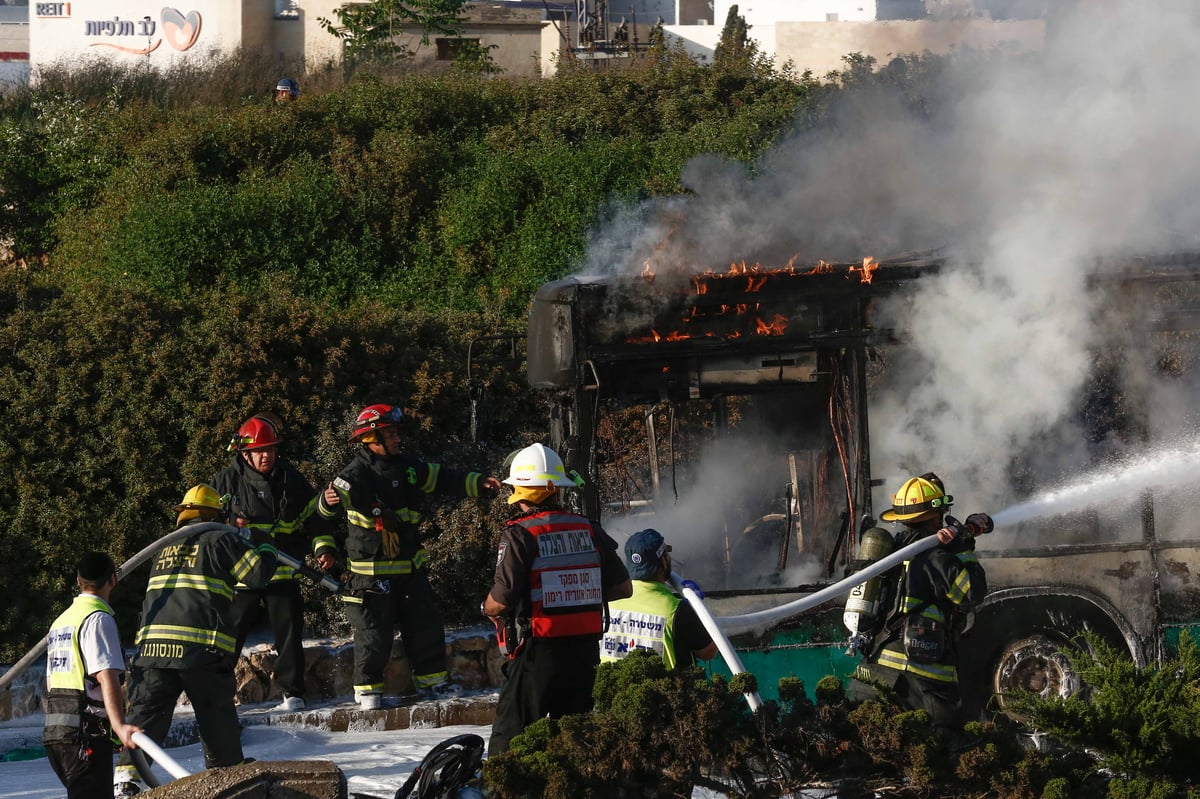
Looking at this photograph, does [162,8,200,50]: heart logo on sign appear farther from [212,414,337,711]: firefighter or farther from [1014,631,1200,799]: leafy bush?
[1014,631,1200,799]: leafy bush

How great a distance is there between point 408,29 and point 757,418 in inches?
820

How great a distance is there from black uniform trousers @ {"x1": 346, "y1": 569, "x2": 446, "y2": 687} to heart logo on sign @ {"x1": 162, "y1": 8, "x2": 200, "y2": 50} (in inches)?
838

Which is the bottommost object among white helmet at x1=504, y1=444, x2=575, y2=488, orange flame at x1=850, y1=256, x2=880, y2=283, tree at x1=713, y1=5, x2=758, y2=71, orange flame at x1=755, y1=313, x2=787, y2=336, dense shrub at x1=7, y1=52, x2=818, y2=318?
white helmet at x1=504, y1=444, x2=575, y2=488

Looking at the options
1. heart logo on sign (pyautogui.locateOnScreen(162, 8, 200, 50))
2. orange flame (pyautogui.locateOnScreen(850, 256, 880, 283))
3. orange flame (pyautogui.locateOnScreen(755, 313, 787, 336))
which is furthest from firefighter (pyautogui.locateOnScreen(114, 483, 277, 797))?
heart logo on sign (pyautogui.locateOnScreen(162, 8, 200, 50))

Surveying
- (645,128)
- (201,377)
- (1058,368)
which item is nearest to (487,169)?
(645,128)

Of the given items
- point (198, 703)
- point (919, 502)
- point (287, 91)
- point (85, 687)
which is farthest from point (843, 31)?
point (85, 687)

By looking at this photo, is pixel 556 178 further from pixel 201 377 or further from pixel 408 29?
pixel 408 29

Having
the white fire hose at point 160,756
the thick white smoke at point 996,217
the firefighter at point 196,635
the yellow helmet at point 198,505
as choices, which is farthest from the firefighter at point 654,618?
the thick white smoke at point 996,217

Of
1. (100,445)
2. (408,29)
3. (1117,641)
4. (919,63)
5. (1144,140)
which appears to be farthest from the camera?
(408,29)

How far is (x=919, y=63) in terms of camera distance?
13.8 meters

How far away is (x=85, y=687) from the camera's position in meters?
6.15

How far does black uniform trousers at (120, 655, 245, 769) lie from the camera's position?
22.1 ft

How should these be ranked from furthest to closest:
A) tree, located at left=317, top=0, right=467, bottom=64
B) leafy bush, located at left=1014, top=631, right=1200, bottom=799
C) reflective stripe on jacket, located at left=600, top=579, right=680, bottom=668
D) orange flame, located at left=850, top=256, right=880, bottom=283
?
tree, located at left=317, top=0, right=467, bottom=64, orange flame, located at left=850, top=256, right=880, bottom=283, reflective stripe on jacket, located at left=600, top=579, right=680, bottom=668, leafy bush, located at left=1014, top=631, right=1200, bottom=799

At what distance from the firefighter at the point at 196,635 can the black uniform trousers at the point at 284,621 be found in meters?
1.91
